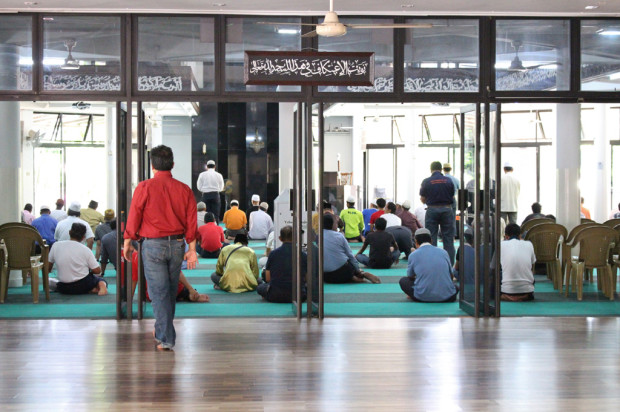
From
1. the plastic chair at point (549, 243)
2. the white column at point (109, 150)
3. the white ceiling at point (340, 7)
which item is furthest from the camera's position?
the white column at point (109, 150)

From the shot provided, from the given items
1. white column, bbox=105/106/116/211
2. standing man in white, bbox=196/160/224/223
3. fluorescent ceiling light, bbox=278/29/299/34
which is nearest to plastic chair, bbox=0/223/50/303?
fluorescent ceiling light, bbox=278/29/299/34

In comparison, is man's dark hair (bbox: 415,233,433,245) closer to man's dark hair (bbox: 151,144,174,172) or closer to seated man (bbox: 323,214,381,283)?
seated man (bbox: 323,214,381,283)

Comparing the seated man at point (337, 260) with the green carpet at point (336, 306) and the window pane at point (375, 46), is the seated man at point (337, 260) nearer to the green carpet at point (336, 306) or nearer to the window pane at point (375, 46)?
the green carpet at point (336, 306)

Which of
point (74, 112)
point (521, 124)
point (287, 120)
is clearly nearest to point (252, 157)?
point (287, 120)

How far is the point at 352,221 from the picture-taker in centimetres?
1638

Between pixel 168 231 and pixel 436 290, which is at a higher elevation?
pixel 168 231

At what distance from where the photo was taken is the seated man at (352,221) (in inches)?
641

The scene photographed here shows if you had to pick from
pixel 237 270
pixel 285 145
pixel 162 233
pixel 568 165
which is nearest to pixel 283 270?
pixel 237 270

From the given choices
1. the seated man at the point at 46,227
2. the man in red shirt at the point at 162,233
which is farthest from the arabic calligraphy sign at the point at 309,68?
the seated man at the point at 46,227

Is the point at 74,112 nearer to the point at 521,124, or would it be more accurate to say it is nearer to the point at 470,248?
the point at 521,124

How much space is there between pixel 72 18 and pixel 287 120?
10661 mm

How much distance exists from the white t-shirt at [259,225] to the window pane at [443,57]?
948 cm

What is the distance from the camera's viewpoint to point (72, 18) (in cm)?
816

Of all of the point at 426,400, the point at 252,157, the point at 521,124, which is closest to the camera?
the point at 426,400
